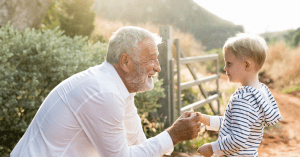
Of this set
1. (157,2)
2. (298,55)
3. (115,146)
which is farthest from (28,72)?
(157,2)

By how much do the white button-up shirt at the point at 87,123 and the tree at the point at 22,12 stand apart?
189 inches

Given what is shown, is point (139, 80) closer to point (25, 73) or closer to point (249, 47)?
point (249, 47)

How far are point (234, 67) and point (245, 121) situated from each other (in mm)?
420

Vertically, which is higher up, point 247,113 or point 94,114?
point 94,114

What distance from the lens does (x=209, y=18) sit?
61.0 metres

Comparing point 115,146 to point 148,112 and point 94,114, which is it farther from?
point 148,112

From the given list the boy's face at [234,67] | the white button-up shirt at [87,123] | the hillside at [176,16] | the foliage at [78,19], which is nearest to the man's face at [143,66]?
the white button-up shirt at [87,123]

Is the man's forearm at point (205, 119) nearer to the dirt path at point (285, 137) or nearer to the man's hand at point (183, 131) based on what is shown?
the man's hand at point (183, 131)

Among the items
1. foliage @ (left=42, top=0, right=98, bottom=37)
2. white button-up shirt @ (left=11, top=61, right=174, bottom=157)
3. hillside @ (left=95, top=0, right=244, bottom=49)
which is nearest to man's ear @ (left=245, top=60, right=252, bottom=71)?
white button-up shirt @ (left=11, top=61, right=174, bottom=157)

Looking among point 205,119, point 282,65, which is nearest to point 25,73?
point 205,119

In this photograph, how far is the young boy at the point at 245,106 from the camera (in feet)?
6.05

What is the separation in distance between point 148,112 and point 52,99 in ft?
10.2

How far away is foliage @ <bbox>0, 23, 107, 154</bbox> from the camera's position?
364 centimetres

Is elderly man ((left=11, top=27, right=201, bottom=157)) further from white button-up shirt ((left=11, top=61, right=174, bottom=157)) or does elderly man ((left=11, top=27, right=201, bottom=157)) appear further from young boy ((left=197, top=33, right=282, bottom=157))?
young boy ((left=197, top=33, right=282, bottom=157))
